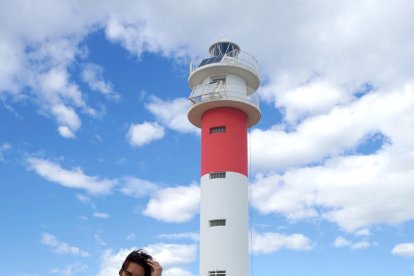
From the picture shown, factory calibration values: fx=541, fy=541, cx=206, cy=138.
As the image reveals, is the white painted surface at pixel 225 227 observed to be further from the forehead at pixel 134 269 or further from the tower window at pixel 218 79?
the forehead at pixel 134 269

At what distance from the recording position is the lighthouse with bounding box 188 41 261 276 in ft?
72.0

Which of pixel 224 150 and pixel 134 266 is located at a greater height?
pixel 224 150

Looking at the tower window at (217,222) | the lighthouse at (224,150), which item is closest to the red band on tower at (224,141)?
the lighthouse at (224,150)

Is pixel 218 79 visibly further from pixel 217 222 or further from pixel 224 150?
pixel 217 222

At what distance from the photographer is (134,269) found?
3.29 metres

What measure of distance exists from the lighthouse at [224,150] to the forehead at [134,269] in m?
18.8

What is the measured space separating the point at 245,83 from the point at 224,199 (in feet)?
20.4

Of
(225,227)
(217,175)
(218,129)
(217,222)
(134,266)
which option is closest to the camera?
(134,266)

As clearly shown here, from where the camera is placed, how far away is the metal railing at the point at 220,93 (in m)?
24.0

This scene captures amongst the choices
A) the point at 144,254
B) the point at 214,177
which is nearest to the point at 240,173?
the point at 214,177

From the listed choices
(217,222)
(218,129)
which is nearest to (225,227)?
(217,222)

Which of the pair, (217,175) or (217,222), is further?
(217,175)

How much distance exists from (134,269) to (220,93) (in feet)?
68.6

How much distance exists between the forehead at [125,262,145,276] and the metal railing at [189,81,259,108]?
20710mm
